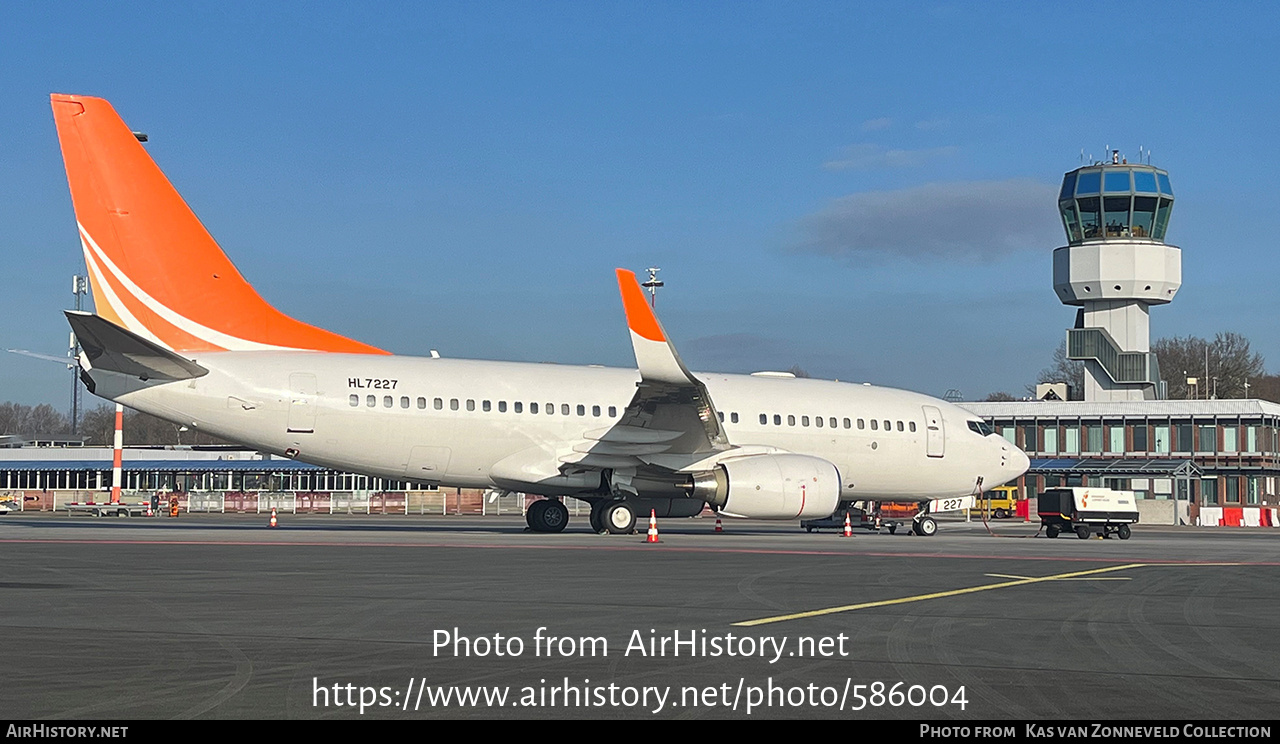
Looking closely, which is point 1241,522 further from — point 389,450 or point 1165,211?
point 389,450

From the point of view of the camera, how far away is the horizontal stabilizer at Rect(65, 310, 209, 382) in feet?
78.7

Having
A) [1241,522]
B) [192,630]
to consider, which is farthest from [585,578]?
[1241,522]

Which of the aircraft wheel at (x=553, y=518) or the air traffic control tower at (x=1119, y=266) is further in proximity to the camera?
the air traffic control tower at (x=1119, y=266)

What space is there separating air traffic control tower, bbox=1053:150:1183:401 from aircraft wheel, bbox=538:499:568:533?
55933 mm

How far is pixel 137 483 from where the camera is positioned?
300 ft

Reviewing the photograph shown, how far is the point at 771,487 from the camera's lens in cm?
2819

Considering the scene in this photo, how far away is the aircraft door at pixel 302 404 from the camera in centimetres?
2730

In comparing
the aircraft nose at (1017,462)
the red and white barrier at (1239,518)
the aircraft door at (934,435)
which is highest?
the aircraft door at (934,435)

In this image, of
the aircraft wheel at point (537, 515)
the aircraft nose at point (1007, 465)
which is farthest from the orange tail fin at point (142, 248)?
the aircraft nose at point (1007, 465)

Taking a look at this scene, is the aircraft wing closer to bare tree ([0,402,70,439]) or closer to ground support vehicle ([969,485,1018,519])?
ground support vehicle ([969,485,1018,519])

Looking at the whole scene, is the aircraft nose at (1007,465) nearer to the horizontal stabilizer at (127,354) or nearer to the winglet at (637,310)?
the winglet at (637,310)

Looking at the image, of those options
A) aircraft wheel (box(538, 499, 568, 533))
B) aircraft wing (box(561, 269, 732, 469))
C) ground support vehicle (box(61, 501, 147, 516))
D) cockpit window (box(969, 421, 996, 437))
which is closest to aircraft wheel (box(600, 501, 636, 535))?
aircraft wing (box(561, 269, 732, 469))

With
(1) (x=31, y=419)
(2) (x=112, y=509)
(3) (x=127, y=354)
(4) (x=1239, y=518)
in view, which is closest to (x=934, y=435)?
(3) (x=127, y=354)

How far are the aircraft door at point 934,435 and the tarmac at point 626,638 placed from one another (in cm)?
1378
